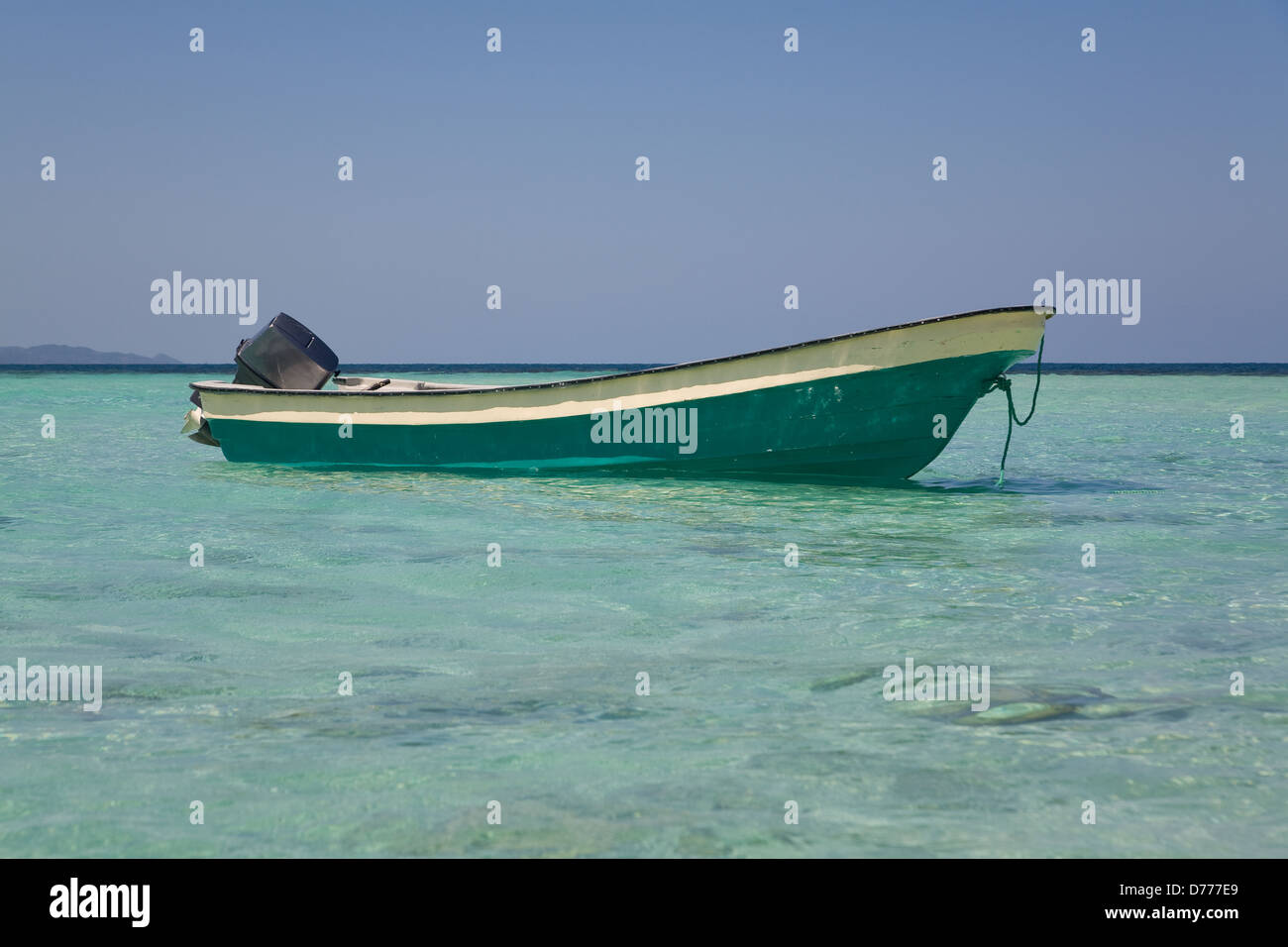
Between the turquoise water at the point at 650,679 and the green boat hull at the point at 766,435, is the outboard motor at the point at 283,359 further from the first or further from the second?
the turquoise water at the point at 650,679

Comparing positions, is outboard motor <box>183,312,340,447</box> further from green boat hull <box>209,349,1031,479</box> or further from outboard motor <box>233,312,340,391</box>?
green boat hull <box>209,349,1031,479</box>

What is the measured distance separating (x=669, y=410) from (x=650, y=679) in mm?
7499

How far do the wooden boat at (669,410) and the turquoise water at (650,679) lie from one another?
3.96 feet

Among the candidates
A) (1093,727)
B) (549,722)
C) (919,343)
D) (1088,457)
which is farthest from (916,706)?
(1088,457)

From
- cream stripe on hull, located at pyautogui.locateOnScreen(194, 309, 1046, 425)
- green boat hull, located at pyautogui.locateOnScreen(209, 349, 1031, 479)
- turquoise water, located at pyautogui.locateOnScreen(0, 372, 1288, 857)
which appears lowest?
turquoise water, located at pyautogui.locateOnScreen(0, 372, 1288, 857)

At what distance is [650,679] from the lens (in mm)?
4816

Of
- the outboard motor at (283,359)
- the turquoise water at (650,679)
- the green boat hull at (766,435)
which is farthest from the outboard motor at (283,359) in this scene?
the turquoise water at (650,679)

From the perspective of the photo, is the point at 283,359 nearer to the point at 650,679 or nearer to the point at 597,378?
the point at 597,378

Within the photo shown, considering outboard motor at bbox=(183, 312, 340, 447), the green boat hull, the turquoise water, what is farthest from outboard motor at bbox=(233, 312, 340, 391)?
the turquoise water

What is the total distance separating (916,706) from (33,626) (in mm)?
4406

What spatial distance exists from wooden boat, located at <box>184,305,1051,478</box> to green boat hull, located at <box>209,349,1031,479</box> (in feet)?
0.04

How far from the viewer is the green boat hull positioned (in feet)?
37.2

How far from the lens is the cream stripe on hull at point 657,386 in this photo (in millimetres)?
11023

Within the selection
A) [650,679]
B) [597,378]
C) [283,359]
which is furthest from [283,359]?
[650,679]
